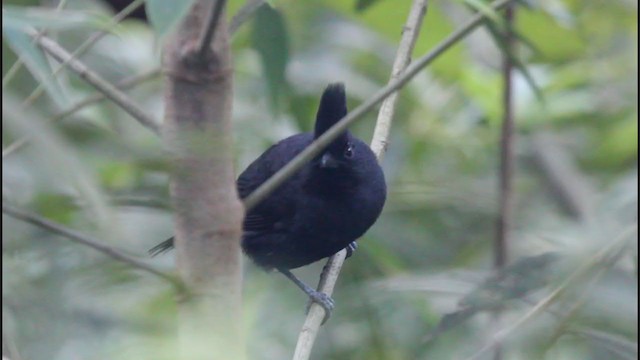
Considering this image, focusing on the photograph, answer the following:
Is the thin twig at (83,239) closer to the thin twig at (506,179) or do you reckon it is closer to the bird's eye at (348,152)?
the thin twig at (506,179)

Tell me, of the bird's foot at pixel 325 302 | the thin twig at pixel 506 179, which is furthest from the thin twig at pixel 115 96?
the thin twig at pixel 506 179

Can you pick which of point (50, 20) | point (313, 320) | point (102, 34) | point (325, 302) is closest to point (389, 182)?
point (325, 302)

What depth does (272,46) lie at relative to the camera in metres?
1.66

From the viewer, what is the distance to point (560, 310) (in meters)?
1.28

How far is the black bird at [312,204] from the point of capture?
8.25 ft

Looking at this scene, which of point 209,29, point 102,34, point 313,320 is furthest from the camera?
point 313,320

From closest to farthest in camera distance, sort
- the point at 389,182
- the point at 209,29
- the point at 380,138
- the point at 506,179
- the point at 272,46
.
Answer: the point at 209,29 < the point at 272,46 < the point at 380,138 < the point at 506,179 < the point at 389,182

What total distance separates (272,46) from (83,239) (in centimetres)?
91

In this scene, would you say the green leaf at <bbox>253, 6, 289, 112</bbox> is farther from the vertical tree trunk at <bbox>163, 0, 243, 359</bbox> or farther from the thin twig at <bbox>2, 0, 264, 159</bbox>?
the vertical tree trunk at <bbox>163, 0, 243, 359</bbox>

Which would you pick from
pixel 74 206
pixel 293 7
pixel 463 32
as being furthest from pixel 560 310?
pixel 293 7

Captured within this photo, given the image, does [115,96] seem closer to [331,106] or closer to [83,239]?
[83,239]

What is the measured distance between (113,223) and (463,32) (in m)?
0.64

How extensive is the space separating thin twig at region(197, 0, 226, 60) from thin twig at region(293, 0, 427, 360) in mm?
414

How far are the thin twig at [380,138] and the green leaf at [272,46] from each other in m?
0.17
